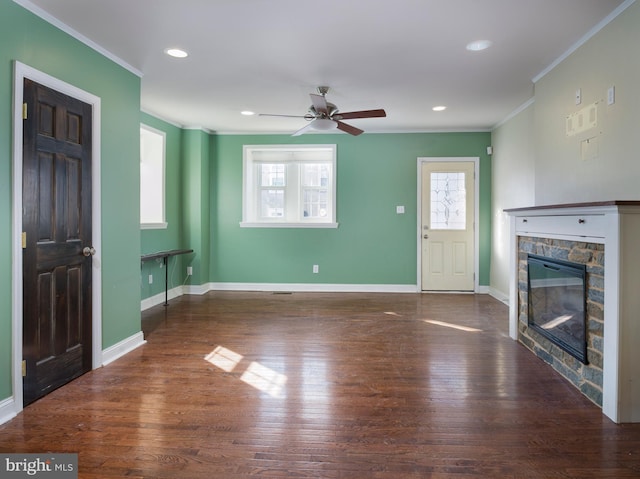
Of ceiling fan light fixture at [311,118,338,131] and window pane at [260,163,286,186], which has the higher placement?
ceiling fan light fixture at [311,118,338,131]

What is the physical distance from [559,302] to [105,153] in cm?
372

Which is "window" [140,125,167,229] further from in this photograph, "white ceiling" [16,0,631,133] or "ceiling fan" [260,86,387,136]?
"ceiling fan" [260,86,387,136]

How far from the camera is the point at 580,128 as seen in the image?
3.14 m

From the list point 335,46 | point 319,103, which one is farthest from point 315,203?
point 335,46

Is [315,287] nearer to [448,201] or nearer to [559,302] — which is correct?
[448,201]

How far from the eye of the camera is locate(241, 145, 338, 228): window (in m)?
6.50

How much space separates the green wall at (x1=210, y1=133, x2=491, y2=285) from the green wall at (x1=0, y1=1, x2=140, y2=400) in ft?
9.23

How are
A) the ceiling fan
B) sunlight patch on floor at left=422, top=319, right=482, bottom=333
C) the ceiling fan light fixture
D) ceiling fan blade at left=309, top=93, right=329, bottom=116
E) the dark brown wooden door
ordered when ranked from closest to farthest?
the dark brown wooden door, ceiling fan blade at left=309, top=93, right=329, bottom=116, the ceiling fan, sunlight patch on floor at left=422, top=319, right=482, bottom=333, the ceiling fan light fixture

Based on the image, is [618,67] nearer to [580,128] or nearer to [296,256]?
[580,128]

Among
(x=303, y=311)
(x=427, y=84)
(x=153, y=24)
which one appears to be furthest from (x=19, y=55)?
(x=303, y=311)

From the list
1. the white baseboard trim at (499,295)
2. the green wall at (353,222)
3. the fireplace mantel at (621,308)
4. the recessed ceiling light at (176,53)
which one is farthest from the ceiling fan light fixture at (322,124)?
the white baseboard trim at (499,295)

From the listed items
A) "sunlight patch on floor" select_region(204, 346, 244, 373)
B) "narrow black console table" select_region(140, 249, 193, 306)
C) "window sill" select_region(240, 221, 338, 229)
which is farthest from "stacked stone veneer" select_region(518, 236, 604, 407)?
"narrow black console table" select_region(140, 249, 193, 306)

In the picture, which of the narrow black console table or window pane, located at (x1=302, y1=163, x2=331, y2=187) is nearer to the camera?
the narrow black console table

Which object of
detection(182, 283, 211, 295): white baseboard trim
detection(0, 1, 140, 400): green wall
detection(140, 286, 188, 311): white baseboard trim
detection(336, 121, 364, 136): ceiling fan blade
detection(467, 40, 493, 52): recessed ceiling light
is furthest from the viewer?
detection(182, 283, 211, 295): white baseboard trim
